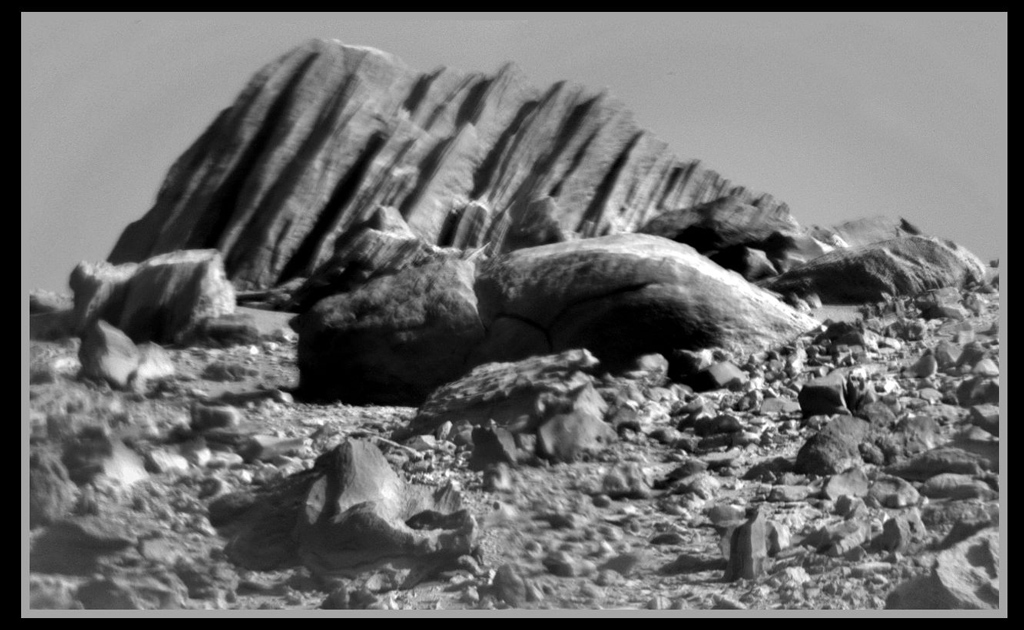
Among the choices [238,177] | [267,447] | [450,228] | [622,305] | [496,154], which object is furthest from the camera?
[496,154]

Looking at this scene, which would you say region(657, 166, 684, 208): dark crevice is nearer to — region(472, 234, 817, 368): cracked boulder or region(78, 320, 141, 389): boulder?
region(472, 234, 817, 368): cracked boulder

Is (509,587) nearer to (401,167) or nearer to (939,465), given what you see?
(939,465)

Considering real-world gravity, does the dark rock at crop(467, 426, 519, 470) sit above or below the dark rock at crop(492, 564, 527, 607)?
above

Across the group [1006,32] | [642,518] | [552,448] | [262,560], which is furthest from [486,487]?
[1006,32]

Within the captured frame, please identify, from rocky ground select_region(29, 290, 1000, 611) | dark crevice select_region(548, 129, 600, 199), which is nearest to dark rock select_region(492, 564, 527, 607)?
rocky ground select_region(29, 290, 1000, 611)

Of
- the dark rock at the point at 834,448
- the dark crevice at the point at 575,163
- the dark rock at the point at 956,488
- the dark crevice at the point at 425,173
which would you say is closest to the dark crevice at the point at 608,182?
the dark crevice at the point at 575,163

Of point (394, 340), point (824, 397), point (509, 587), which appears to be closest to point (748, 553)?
point (509, 587)

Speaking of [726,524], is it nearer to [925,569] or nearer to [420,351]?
[925,569]

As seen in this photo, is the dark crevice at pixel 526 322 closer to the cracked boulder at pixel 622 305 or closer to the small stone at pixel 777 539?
the cracked boulder at pixel 622 305
